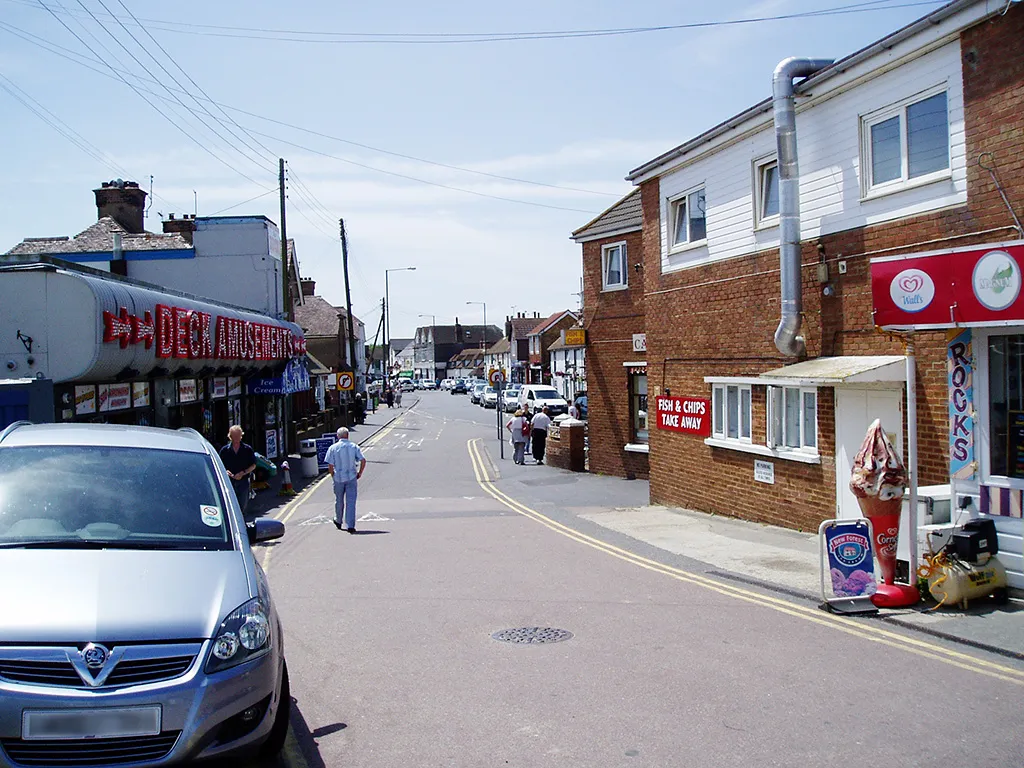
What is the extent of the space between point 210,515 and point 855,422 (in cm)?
886

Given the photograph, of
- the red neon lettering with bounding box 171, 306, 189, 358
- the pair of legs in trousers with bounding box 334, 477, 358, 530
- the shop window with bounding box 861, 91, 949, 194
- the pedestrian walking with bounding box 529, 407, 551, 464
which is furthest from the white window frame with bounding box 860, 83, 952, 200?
the pedestrian walking with bounding box 529, 407, 551, 464

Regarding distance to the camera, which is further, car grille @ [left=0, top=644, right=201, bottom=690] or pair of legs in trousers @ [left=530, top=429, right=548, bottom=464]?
pair of legs in trousers @ [left=530, top=429, right=548, bottom=464]

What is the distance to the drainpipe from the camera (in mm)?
12578

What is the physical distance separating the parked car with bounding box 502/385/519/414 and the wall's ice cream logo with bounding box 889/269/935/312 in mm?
46867

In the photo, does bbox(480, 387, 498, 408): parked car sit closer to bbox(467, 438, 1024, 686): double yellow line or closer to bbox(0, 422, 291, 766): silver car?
bbox(467, 438, 1024, 686): double yellow line

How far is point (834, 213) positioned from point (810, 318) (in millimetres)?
1438

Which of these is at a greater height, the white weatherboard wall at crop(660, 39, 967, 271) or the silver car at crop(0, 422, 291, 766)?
the white weatherboard wall at crop(660, 39, 967, 271)

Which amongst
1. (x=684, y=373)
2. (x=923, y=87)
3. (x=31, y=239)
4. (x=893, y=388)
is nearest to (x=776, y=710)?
(x=893, y=388)

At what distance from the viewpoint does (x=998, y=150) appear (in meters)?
9.34

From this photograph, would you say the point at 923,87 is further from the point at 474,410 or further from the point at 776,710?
the point at 474,410

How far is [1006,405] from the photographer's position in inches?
354

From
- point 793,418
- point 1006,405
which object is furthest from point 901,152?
point 793,418

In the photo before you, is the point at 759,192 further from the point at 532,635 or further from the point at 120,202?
the point at 120,202

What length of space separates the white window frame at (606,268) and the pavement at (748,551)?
5.00 meters
